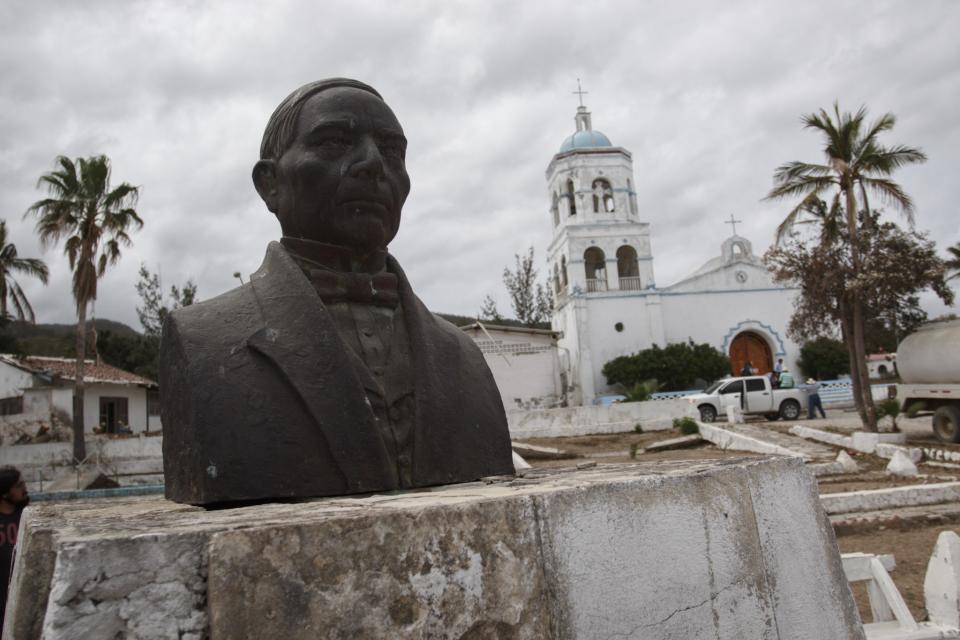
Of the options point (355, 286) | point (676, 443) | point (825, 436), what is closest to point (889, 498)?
point (825, 436)

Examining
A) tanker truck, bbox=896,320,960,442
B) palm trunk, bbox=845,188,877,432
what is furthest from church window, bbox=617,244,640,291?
tanker truck, bbox=896,320,960,442

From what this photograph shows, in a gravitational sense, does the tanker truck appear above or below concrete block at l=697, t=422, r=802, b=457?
above

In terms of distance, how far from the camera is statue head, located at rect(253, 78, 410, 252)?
119 inches

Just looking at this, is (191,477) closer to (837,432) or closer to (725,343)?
(837,432)

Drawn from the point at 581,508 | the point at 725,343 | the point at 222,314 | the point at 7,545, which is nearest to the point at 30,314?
the point at 7,545

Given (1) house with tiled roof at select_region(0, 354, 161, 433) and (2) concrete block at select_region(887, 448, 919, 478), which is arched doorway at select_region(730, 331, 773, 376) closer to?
(2) concrete block at select_region(887, 448, 919, 478)

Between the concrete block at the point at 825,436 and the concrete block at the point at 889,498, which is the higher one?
the concrete block at the point at 825,436

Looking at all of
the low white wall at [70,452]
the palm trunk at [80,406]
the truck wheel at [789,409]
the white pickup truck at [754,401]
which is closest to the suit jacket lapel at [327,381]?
the low white wall at [70,452]

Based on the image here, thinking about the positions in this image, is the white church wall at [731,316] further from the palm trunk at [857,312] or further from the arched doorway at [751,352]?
the palm trunk at [857,312]

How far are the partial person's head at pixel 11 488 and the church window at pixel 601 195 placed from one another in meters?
28.1

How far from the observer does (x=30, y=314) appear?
804 inches

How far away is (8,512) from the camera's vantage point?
12.6 ft

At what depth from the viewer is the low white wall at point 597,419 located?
18.4 m

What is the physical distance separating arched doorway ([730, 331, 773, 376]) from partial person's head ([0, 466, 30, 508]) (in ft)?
98.1
